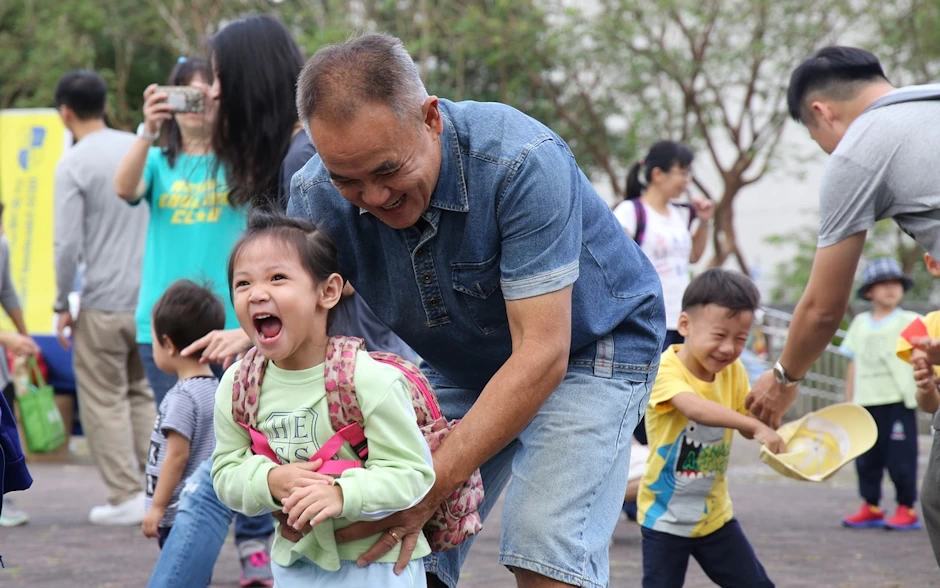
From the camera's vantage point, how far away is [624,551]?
246 inches

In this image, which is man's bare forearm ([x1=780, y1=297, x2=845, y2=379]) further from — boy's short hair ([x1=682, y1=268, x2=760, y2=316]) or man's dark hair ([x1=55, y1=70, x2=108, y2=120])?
man's dark hair ([x1=55, y1=70, x2=108, y2=120])

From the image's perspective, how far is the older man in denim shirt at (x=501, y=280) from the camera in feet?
8.69

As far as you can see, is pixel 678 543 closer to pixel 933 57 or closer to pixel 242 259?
pixel 242 259

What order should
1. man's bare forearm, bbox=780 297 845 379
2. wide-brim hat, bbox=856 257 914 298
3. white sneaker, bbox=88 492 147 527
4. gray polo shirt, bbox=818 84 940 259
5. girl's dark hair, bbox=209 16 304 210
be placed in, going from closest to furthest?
gray polo shirt, bbox=818 84 940 259 → man's bare forearm, bbox=780 297 845 379 → girl's dark hair, bbox=209 16 304 210 → white sneaker, bbox=88 492 147 527 → wide-brim hat, bbox=856 257 914 298

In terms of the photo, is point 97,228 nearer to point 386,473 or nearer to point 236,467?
point 236,467

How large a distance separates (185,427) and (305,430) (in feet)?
5.75

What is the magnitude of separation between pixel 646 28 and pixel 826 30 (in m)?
2.21

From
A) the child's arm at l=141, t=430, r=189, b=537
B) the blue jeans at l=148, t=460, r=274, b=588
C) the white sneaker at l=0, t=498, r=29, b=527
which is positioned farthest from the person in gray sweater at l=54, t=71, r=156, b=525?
the blue jeans at l=148, t=460, r=274, b=588

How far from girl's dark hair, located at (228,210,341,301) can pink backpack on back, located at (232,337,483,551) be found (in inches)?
7.0

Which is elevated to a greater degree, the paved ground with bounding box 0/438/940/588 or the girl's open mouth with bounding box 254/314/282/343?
the girl's open mouth with bounding box 254/314/282/343

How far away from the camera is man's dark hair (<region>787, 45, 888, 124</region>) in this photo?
157 inches

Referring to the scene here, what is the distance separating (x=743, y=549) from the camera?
432 cm

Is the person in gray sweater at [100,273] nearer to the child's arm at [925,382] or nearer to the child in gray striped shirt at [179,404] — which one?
the child in gray striped shirt at [179,404]

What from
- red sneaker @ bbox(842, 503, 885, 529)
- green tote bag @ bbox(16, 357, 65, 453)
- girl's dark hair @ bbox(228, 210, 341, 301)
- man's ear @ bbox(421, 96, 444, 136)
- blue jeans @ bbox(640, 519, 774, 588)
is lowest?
red sneaker @ bbox(842, 503, 885, 529)
